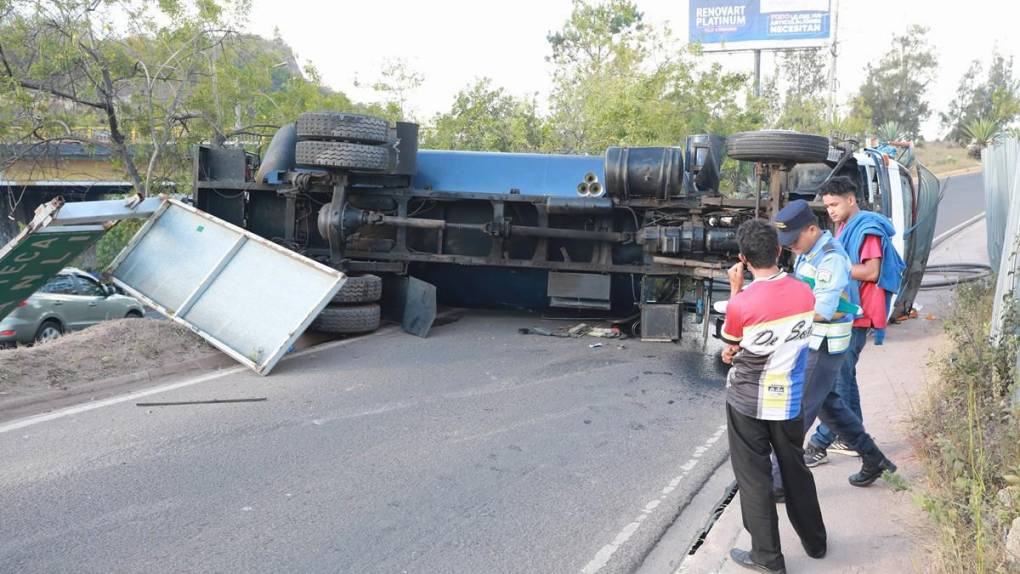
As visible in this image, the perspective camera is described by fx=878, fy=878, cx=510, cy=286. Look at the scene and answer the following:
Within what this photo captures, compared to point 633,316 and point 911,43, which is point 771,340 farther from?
point 911,43

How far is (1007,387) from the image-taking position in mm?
5809

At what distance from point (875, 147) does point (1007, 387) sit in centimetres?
586

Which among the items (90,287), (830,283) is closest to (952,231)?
(90,287)

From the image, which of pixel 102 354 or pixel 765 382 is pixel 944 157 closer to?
pixel 102 354

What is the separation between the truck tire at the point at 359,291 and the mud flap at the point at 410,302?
50 centimetres

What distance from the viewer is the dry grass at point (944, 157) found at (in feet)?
203

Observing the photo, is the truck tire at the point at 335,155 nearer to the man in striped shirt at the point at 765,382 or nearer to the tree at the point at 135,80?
the tree at the point at 135,80

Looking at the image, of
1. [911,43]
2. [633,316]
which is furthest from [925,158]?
[633,316]

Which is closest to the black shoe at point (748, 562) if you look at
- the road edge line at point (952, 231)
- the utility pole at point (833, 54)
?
the road edge line at point (952, 231)

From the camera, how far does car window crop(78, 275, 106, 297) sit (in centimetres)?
1501

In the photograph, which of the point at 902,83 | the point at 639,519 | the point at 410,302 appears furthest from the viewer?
the point at 902,83

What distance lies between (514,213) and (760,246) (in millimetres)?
7156

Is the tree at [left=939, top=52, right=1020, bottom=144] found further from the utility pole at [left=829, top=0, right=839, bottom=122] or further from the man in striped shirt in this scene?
the man in striped shirt

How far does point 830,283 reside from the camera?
4602mm
